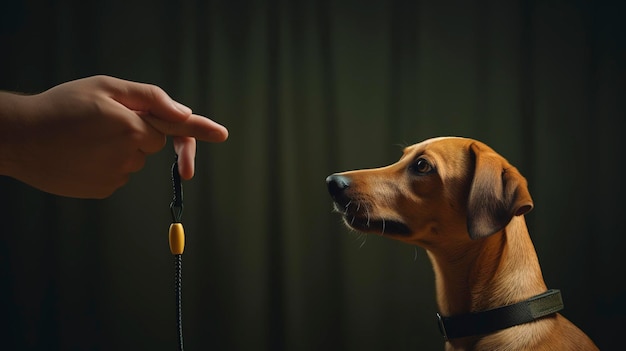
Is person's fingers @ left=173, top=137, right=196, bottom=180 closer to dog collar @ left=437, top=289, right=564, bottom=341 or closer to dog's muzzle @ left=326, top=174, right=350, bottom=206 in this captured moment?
dog's muzzle @ left=326, top=174, right=350, bottom=206

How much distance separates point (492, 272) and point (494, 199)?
18cm

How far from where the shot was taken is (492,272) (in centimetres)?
116

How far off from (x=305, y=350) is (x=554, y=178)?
55.3 inches

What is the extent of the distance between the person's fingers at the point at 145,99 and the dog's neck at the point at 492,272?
0.78m

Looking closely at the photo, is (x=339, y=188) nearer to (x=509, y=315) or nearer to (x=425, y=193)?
(x=425, y=193)

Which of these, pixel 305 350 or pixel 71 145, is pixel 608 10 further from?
pixel 71 145

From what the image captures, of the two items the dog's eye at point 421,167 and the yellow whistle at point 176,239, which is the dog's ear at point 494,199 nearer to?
the dog's eye at point 421,167

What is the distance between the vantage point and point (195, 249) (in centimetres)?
220

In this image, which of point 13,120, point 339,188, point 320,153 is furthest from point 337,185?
point 320,153

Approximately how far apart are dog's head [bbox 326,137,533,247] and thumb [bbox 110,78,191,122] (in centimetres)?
57

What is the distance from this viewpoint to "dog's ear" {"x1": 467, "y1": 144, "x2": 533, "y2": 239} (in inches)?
43.3

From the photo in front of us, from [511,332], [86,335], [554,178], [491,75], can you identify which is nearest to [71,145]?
[511,332]

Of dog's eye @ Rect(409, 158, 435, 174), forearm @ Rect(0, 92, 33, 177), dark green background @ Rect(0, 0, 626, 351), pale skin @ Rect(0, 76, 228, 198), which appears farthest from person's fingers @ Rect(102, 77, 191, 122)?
dark green background @ Rect(0, 0, 626, 351)

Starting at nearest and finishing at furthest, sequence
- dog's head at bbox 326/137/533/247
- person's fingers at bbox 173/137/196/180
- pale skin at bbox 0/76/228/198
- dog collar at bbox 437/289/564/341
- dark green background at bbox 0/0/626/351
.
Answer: pale skin at bbox 0/76/228/198
person's fingers at bbox 173/137/196/180
dog collar at bbox 437/289/564/341
dog's head at bbox 326/137/533/247
dark green background at bbox 0/0/626/351
